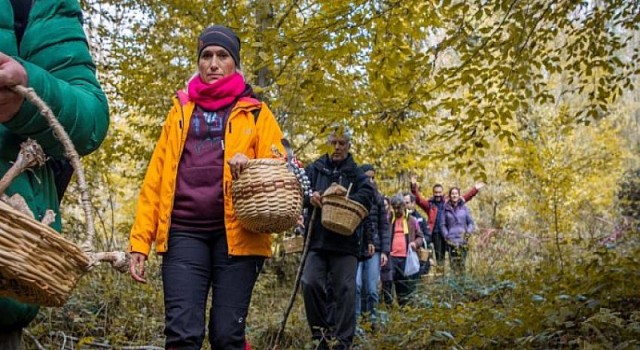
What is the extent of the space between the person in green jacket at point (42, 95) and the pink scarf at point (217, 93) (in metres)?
2.01

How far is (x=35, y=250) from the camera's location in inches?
52.0

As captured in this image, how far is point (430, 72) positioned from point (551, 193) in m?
6.98

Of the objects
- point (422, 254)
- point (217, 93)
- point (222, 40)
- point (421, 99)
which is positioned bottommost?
point (422, 254)

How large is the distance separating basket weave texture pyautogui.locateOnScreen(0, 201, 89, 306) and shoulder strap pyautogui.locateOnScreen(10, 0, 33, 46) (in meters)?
0.60

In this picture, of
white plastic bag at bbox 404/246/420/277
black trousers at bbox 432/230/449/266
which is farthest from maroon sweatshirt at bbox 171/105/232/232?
black trousers at bbox 432/230/449/266

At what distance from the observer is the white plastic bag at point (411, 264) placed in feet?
34.0

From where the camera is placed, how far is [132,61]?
372 inches

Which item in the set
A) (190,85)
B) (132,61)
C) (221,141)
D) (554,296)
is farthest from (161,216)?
(132,61)

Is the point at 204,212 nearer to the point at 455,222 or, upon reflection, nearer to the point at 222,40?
the point at 222,40

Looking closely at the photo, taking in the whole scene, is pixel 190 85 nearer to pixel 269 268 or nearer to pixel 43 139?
pixel 43 139

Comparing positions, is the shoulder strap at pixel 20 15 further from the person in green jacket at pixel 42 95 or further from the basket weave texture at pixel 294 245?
the basket weave texture at pixel 294 245

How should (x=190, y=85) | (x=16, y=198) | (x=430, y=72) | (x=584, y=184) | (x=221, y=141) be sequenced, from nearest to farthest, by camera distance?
1. (x=16, y=198)
2. (x=221, y=141)
3. (x=190, y=85)
4. (x=430, y=72)
5. (x=584, y=184)

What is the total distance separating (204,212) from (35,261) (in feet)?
7.56

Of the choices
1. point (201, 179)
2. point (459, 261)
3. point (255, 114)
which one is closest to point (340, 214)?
point (255, 114)
